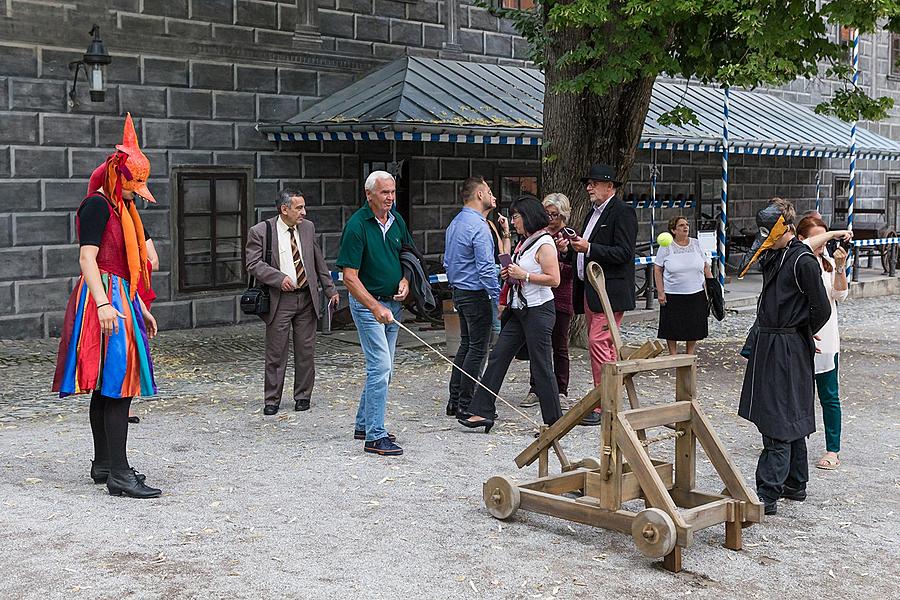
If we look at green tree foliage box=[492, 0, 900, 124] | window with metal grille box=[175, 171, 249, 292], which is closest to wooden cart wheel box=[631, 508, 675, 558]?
green tree foliage box=[492, 0, 900, 124]

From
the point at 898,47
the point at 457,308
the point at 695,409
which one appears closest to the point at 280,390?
the point at 457,308

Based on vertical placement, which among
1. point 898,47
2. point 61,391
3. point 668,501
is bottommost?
point 668,501

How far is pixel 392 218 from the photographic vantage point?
7.48 metres

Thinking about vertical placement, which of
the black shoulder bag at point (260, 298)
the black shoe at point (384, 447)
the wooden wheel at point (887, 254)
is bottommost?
the black shoe at point (384, 447)

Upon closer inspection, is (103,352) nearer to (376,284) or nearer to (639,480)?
(376,284)

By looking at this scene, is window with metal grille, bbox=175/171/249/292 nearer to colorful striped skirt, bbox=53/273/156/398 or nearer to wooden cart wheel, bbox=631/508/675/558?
colorful striped skirt, bbox=53/273/156/398

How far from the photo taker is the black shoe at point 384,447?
7277 mm

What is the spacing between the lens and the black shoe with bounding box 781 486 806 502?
6.32 m

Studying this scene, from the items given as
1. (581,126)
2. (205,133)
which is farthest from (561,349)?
(205,133)

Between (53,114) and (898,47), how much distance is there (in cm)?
1987

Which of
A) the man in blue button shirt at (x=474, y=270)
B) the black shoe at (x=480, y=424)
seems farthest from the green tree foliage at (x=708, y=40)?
the black shoe at (x=480, y=424)

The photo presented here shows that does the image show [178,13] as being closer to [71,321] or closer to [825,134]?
[71,321]

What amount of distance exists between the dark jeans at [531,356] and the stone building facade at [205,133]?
256 inches

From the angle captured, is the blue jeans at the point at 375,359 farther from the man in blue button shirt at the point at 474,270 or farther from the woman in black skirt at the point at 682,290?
the woman in black skirt at the point at 682,290
